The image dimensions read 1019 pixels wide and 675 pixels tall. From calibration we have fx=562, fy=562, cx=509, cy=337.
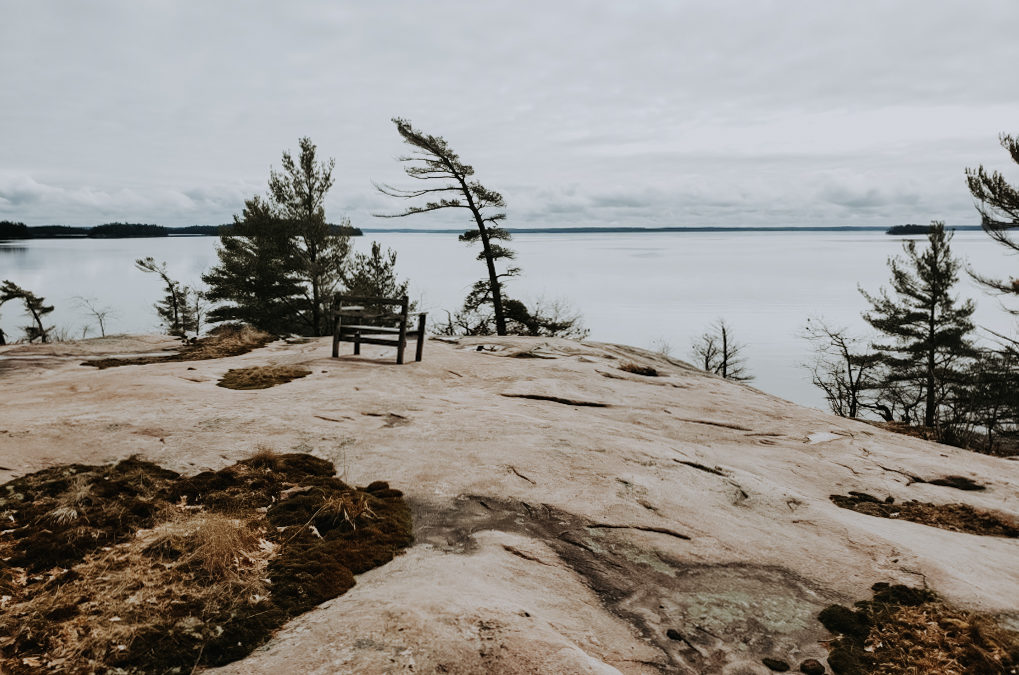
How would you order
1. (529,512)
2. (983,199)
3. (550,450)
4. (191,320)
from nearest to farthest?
(529,512) → (550,450) → (983,199) → (191,320)

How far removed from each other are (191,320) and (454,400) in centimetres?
3593

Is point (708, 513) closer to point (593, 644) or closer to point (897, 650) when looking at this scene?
point (897, 650)

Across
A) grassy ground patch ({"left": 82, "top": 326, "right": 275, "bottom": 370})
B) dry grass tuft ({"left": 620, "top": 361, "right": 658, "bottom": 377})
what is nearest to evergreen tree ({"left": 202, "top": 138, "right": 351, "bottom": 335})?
grassy ground patch ({"left": 82, "top": 326, "right": 275, "bottom": 370})

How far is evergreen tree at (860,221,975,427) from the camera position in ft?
86.2

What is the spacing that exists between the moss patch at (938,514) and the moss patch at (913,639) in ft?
7.30

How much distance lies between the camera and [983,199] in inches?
846

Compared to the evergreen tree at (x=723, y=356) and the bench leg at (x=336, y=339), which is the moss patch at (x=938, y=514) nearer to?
the bench leg at (x=336, y=339)

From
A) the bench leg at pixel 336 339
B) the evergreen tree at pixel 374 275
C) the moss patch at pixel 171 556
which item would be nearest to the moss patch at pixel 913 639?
the moss patch at pixel 171 556

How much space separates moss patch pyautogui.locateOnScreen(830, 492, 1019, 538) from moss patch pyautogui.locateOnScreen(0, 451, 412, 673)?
471cm

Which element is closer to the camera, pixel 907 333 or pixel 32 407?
pixel 32 407

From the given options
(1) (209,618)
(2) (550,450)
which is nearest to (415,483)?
(2) (550,450)

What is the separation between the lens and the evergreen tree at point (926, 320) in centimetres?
2627

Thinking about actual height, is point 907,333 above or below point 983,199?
below

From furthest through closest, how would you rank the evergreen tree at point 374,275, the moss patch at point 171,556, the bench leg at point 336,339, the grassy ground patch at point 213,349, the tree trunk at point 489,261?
the evergreen tree at point 374,275 < the tree trunk at point 489,261 < the bench leg at point 336,339 < the grassy ground patch at point 213,349 < the moss patch at point 171,556
